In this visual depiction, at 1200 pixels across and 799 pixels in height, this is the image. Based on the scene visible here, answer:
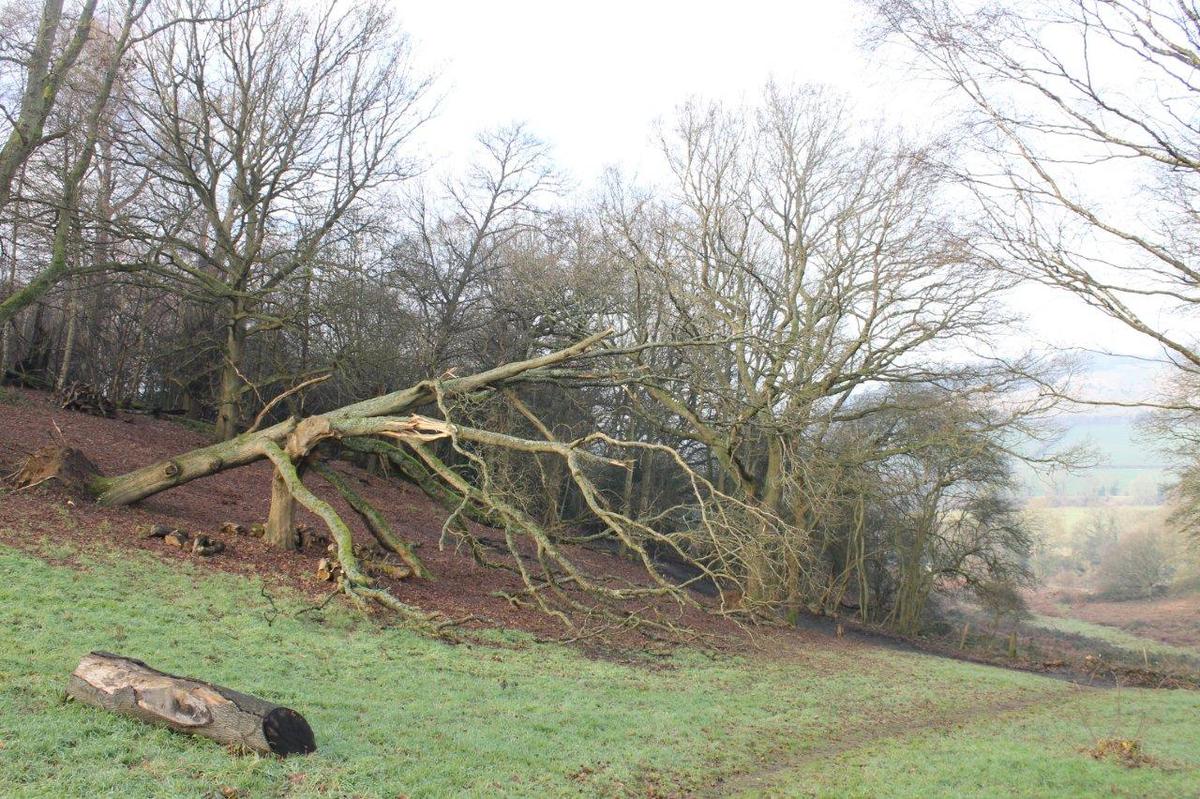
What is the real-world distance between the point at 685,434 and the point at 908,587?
12115 mm

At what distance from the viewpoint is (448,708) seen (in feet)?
23.7

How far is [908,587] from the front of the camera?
88.0 ft

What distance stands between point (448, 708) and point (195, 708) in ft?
8.40

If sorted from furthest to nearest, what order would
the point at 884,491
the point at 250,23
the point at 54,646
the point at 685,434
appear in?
the point at 884,491 → the point at 685,434 → the point at 250,23 → the point at 54,646

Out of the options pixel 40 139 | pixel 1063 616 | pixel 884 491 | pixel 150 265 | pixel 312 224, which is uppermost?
pixel 312 224

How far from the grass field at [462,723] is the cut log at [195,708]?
10cm

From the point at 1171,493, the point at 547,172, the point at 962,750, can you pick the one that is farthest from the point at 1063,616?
the point at 962,750

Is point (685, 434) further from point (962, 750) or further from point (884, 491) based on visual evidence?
point (962, 750)

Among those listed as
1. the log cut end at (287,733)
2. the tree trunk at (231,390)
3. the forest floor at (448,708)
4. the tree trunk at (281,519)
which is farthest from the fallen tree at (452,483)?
the tree trunk at (231,390)

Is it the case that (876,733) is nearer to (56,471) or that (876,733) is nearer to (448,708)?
(448,708)

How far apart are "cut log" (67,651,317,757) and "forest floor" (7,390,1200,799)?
10 centimetres

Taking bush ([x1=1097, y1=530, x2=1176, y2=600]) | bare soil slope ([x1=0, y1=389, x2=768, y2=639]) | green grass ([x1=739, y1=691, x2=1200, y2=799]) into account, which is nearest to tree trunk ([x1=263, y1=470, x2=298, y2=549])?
bare soil slope ([x1=0, y1=389, x2=768, y2=639])

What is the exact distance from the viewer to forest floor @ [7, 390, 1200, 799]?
199 inches

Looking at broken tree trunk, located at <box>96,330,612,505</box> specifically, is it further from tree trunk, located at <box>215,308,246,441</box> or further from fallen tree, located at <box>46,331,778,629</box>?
tree trunk, located at <box>215,308,246,441</box>
